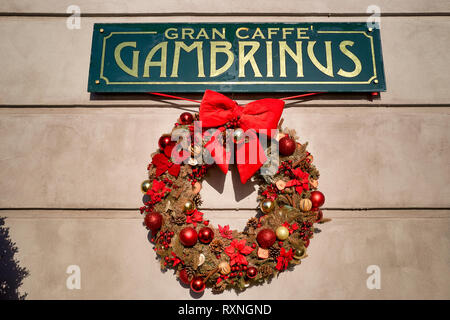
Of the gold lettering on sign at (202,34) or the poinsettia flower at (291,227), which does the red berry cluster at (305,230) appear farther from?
the gold lettering on sign at (202,34)

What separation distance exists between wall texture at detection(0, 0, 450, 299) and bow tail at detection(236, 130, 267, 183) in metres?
0.28

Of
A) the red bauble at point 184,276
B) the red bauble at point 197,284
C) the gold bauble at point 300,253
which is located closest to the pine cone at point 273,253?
the gold bauble at point 300,253

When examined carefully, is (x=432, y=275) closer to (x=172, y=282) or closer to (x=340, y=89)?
(x=340, y=89)

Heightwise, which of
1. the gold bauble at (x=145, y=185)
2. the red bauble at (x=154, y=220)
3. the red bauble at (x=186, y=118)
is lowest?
the red bauble at (x=154, y=220)

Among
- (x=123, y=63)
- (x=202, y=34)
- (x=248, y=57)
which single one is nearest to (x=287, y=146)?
(x=248, y=57)

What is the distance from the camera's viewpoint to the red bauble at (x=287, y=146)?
244 centimetres

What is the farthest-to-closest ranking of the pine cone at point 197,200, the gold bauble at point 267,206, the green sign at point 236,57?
the green sign at point 236,57, the pine cone at point 197,200, the gold bauble at point 267,206

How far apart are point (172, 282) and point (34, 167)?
186 cm

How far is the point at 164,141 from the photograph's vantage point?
2498mm

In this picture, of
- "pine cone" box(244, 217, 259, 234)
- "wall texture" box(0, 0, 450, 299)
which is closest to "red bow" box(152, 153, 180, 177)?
"wall texture" box(0, 0, 450, 299)

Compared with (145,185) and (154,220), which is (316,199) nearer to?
(154,220)

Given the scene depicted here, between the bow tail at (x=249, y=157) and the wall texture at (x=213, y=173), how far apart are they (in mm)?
277

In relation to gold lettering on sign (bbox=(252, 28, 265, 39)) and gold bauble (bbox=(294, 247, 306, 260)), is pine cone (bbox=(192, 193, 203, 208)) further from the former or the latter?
gold lettering on sign (bbox=(252, 28, 265, 39))

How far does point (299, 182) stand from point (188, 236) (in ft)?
3.66
